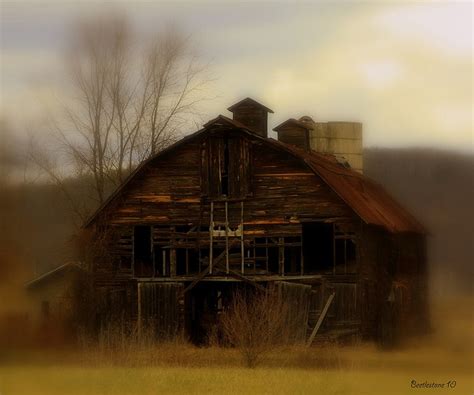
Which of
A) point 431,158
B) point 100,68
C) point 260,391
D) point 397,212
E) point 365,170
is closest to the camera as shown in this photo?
point 260,391

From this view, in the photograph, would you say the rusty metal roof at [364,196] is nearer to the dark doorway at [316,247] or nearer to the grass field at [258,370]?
the dark doorway at [316,247]

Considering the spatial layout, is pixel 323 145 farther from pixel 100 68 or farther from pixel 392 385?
pixel 392 385

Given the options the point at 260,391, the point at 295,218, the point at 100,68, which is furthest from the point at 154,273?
the point at 260,391

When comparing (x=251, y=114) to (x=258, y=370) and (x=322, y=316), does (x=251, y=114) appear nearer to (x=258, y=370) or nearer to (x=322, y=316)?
(x=322, y=316)

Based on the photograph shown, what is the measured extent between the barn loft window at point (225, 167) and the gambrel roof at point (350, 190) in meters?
0.46

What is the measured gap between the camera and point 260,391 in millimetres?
20078

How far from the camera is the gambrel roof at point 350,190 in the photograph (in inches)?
1168

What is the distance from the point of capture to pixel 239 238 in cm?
3069

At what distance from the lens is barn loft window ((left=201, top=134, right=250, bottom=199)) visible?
30.6m

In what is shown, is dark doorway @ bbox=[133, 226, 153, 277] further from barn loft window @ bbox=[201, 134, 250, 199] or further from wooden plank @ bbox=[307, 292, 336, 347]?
wooden plank @ bbox=[307, 292, 336, 347]

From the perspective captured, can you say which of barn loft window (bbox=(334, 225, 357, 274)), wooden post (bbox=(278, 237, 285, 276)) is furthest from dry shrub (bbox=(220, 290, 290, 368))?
barn loft window (bbox=(334, 225, 357, 274))

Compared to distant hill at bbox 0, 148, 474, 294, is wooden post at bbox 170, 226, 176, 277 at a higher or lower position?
lower

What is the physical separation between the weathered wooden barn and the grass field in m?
2.61

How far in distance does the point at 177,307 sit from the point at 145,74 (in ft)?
31.4
